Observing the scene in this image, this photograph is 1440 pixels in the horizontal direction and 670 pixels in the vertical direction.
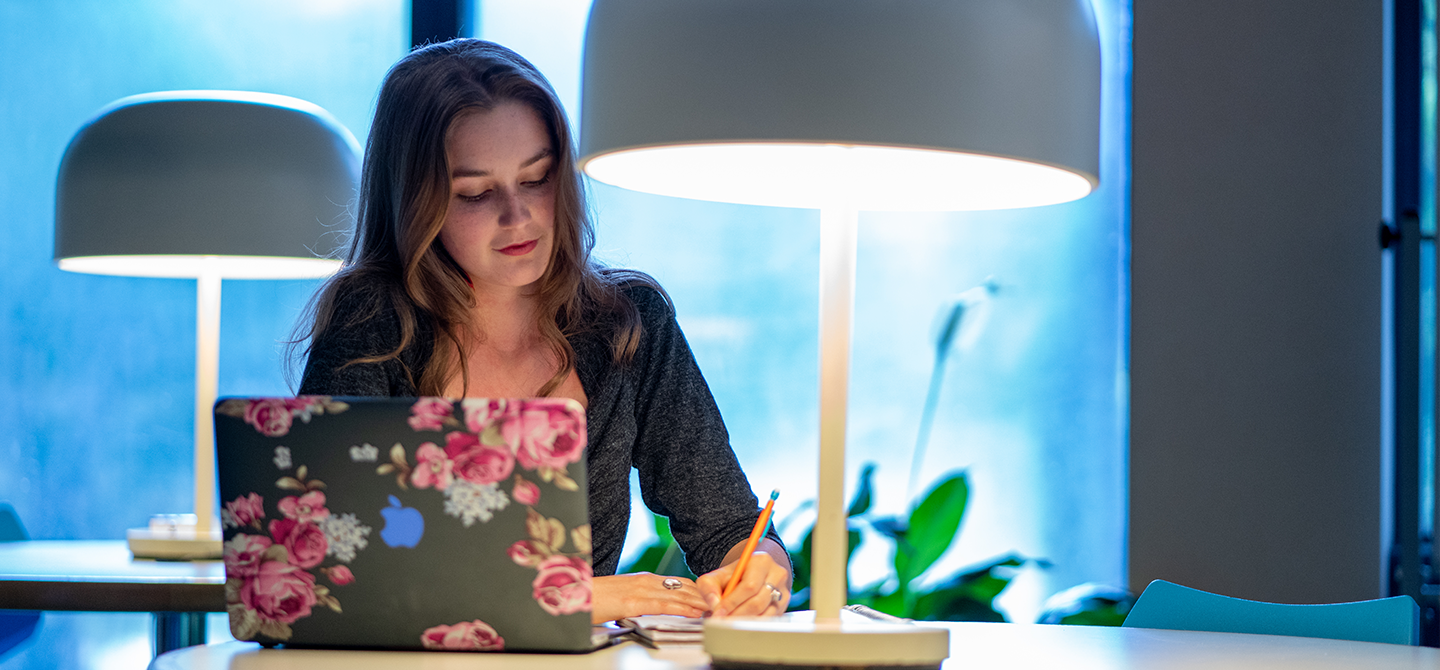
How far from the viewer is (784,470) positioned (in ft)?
10.3

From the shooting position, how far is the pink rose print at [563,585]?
34.4 inches

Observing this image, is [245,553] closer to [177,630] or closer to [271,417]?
[271,417]

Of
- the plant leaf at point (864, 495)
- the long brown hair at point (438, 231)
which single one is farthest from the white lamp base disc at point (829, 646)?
the plant leaf at point (864, 495)

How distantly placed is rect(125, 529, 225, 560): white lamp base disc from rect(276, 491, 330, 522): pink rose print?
1.07 m

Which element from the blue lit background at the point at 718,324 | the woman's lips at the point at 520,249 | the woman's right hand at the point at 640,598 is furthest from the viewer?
the blue lit background at the point at 718,324

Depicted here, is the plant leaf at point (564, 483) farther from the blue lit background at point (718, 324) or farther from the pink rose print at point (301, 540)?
the blue lit background at point (718, 324)

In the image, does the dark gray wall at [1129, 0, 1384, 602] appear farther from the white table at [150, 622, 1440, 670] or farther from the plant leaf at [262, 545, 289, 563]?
the plant leaf at [262, 545, 289, 563]

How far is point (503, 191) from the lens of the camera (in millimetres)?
1421

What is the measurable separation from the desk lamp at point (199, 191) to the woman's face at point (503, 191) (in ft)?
2.02

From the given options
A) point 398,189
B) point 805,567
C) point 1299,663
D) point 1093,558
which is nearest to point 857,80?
point 1299,663

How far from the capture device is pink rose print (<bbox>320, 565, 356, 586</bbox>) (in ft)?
2.90

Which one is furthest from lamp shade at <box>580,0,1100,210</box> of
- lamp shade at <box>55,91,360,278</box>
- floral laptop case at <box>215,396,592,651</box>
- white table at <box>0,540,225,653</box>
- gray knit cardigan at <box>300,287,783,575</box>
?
lamp shade at <box>55,91,360,278</box>

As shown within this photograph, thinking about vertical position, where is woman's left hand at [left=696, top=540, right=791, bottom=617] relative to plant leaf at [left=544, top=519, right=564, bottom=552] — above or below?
below

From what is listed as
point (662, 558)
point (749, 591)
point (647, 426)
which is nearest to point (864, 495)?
point (662, 558)
